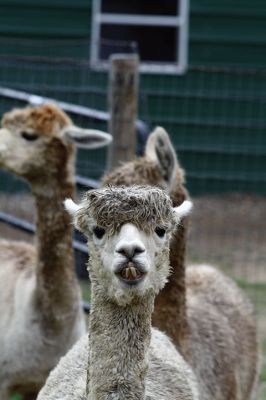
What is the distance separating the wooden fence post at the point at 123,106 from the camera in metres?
8.00

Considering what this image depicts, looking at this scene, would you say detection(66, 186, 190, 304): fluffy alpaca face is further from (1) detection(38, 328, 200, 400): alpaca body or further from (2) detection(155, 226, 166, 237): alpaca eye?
(1) detection(38, 328, 200, 400): alpaca body

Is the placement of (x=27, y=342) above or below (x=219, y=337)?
below

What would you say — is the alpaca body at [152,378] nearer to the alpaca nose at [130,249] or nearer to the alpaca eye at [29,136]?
the alpaca nose at [130,249]

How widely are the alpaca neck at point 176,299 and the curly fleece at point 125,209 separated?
1631mm

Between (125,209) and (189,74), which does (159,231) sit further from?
(189,74)

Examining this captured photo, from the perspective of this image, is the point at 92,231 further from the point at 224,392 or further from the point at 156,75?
the point at 156,75

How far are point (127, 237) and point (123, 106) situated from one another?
408cm

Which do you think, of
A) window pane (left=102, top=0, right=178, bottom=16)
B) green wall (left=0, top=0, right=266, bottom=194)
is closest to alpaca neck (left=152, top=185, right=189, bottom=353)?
green wall (left=0, top=0, right=266, bottom=194)

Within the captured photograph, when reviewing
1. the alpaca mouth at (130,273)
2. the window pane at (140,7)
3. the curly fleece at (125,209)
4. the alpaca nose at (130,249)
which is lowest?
the alpaca mouth at (130,273)

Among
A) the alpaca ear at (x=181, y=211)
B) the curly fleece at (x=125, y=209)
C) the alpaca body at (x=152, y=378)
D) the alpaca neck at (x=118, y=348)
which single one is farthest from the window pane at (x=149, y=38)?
the alpaca neck at (x=118, y=348)

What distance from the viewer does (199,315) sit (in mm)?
6457

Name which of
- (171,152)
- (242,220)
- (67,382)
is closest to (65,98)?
(242,220)

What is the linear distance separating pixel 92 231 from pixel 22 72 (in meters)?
9.22

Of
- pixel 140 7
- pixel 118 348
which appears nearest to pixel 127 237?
pixel 118 348
